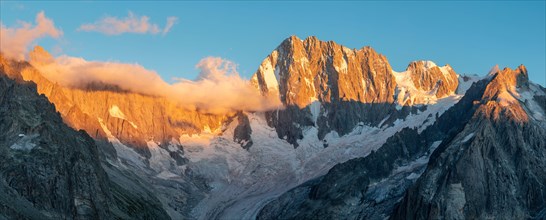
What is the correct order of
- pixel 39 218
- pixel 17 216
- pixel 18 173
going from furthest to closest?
pixel 18 173
pixel 39 218
pixel 17 216

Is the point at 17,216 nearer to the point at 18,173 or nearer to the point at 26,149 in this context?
the point at 18,173

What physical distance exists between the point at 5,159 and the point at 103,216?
25.1 m

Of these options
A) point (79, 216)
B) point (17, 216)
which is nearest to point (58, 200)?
point (79, 216)

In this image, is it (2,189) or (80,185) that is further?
(80,185)

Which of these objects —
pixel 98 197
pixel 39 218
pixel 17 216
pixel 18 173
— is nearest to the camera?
pixel 17 216

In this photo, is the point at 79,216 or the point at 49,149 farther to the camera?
the point at 49,149

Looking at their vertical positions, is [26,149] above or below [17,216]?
above

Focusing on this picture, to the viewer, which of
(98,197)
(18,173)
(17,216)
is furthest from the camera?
(98,197)

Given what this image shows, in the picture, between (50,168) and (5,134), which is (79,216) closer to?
(50,168)

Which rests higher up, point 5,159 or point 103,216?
point 5,159

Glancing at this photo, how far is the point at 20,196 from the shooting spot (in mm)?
177875

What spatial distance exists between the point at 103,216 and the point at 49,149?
20567mm

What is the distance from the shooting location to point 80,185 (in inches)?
7697

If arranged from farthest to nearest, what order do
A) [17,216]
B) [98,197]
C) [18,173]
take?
1. [98,197]
2. [18,173]
3. [17,216]
